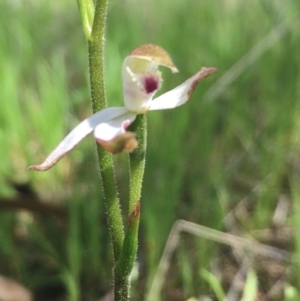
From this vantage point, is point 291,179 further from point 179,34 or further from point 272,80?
point 179,34

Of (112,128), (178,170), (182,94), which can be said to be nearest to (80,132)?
(112,128)

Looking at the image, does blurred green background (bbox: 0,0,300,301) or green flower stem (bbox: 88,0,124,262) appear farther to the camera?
blurred green background (bbox: 0,0,300,301)

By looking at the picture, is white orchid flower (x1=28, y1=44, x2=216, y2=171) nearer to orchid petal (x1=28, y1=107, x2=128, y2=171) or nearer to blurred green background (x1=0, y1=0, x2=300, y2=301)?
orchid petal (x1=28, y1=107, x2=128, y2=171)

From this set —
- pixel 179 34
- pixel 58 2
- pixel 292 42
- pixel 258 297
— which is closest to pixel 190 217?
pixel 258 297

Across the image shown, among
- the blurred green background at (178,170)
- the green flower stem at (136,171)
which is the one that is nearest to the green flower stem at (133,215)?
the green flower stem at (136,171)

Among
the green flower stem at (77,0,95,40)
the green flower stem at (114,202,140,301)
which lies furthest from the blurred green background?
the green flower stem at (77,0,95,40)

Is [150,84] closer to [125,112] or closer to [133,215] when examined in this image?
[125,112]

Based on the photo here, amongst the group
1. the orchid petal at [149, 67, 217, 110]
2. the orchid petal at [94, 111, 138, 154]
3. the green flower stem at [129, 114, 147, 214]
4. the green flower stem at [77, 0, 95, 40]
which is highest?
the green flower stem at [77, 0, 95, 40]
